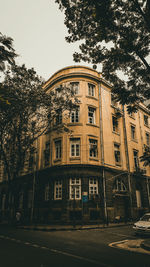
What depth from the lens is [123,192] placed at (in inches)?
890

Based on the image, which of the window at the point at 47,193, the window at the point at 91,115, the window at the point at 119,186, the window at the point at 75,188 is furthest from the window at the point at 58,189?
the window at the point at 91,115

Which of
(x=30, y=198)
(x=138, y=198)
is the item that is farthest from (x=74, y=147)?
(x=138, y=198)

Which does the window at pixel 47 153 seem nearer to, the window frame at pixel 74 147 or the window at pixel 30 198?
the window frame at pixel 74 147

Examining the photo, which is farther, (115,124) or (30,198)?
(115,124)

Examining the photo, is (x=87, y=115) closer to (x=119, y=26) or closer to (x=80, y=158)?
(x=80, y=158)

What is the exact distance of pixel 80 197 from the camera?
19.1 metres

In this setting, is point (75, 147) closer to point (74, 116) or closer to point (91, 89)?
point (74, 116)

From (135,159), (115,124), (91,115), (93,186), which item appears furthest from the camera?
(135,159)

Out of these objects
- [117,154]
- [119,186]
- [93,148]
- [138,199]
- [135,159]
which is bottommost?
[138,199]

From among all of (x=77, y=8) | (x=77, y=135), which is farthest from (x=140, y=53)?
(x=77, y=135)

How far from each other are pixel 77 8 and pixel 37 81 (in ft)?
32.4

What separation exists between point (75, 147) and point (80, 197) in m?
5.47

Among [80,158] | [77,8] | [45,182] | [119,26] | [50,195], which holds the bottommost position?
[50,195]

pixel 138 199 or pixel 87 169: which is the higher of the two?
pixel 87 169
